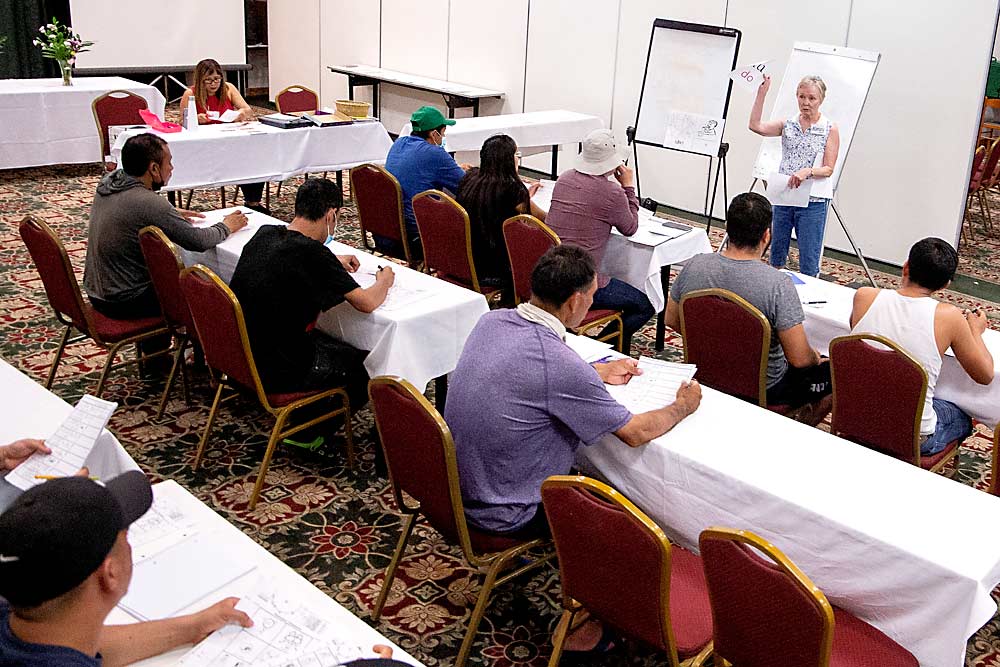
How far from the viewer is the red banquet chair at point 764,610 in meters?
1.88

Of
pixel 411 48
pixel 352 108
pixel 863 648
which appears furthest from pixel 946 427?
pixel 411 48

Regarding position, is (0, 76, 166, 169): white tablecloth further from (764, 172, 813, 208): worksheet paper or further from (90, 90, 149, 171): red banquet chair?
(764, 172, 813, 208): worksheet paper

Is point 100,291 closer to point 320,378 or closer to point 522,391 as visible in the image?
point 320,378

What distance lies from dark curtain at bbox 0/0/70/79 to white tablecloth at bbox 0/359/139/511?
9879 millimetres

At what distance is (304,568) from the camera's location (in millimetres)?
3281

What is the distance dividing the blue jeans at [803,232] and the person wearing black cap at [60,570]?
5075mm

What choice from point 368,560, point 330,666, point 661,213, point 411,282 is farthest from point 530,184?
point 330,666

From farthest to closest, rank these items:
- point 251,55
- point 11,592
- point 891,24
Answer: point 251,55 → point 891,24 → point 11,592

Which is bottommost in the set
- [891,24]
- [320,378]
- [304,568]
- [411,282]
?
[304,568]

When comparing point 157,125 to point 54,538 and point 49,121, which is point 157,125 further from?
point 54,538

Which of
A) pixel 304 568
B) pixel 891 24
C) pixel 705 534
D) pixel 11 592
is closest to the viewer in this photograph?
pixel 11 592

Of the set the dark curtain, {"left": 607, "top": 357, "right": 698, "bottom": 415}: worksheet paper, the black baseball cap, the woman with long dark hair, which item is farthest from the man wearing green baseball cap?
the dark curtain

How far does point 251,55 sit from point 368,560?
1128 centimetres

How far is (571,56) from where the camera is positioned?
8773 millimetres
